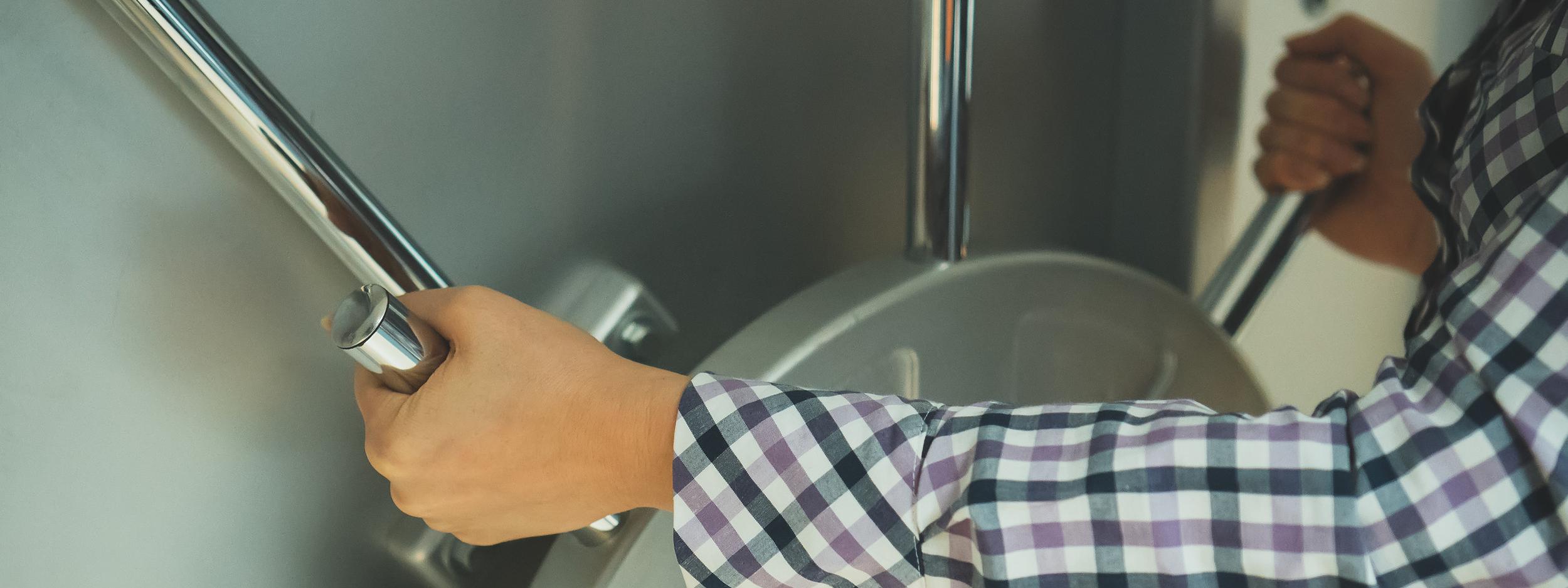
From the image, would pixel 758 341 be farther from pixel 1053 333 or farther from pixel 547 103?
pixel 1053 333

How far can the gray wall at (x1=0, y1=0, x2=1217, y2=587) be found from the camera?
0.46 meters

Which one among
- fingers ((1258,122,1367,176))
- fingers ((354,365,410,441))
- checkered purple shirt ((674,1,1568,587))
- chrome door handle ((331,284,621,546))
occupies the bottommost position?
fingers ((1258,122,1367,176))

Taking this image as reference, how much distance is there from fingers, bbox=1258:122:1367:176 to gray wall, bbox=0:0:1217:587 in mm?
379

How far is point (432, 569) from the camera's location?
61 centimetres

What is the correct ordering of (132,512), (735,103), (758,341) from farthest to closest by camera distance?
1. (735,103)
2. (758,341)
3. (132,512)

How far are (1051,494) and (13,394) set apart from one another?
42 centimetres

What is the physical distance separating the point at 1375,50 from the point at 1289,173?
0.14 m

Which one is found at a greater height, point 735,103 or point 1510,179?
point 735,103

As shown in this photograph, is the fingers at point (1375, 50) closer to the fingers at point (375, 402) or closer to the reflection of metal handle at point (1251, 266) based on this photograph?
the reflection of metal handle at point (1251, 266)

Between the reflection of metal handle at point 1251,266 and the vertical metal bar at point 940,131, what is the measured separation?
48 cm

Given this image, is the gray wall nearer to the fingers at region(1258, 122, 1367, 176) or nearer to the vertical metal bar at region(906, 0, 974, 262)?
the vertical metal bar at region(906, 0, 974, 262)

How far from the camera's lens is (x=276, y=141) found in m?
0.49

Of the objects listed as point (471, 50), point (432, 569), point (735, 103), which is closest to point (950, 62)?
point (735, 103)

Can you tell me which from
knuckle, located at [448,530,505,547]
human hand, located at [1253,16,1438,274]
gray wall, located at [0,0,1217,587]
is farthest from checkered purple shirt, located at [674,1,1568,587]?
human hand, located at [1253,16,1438,274]
